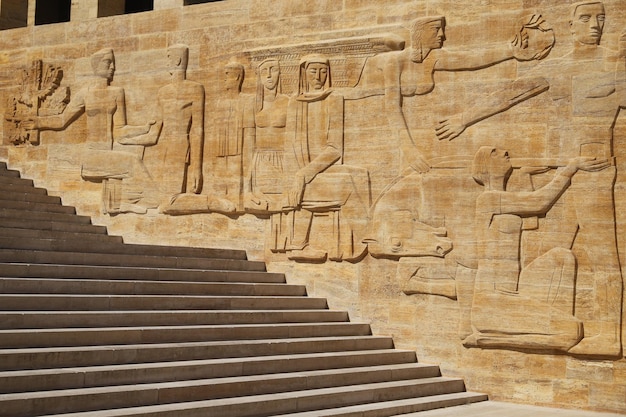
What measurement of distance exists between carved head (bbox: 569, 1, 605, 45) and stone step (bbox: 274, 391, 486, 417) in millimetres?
4088

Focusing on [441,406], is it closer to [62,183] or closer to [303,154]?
[303,154]

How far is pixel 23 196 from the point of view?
13.0 m

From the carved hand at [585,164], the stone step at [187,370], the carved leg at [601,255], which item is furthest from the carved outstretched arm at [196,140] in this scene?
the carved leg at [601,255]

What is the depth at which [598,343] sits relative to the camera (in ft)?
33.2

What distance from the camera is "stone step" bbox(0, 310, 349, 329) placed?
27.2ft

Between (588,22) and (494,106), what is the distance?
53.6 inches

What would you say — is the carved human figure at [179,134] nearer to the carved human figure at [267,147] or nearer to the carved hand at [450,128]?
the carved human figure at [267,147]

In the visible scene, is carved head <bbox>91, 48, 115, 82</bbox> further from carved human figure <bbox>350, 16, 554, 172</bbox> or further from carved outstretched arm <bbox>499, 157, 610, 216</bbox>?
carved outstretched arm <bbox>499, 157, 610, 216</bbox>

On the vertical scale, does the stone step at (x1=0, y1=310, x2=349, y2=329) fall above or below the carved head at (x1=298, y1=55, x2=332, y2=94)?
below

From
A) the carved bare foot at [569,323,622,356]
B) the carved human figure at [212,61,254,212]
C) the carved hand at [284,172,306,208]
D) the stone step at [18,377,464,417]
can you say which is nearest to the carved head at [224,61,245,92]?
the carved human figure at [212,61,254,212]

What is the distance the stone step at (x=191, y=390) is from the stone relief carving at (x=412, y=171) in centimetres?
133

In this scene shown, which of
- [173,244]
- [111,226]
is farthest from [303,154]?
[111,226]

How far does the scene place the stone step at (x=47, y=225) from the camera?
11.4 meters

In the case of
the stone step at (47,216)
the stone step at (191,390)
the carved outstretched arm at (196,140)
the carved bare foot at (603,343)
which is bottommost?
the stone step at (191,390)
